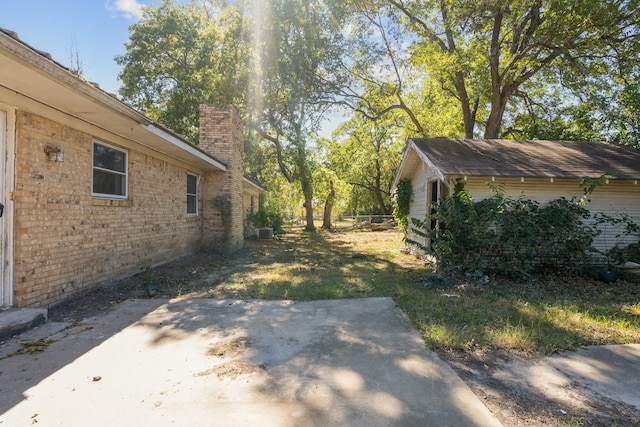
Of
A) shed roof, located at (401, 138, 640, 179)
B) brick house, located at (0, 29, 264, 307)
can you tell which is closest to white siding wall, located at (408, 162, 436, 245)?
shed roof, located at (401, 138, 640, 179)

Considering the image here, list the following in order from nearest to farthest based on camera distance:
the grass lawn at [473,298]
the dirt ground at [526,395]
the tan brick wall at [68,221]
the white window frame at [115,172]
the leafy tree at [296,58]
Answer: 1. the dirt ground at [526,395]
2. the grass lawn at [473,298]
3. the tan brick wall at [68,221]
4. the white window frame at [115,172]
5. the leafy tree at [296,58]

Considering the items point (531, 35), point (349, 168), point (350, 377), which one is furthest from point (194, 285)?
point (349, 168)

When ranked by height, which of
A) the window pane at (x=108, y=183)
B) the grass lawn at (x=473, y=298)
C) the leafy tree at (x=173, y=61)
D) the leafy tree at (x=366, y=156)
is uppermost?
the leafy tree at (x=173, y=61)

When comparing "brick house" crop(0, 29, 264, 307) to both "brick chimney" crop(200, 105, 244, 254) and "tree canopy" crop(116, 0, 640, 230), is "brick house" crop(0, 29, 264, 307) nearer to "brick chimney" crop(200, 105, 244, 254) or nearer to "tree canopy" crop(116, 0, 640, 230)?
"brick chimney" crop(200, 105, 244, 254)

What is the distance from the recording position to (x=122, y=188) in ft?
21.4

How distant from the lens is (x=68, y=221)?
16.4 ft

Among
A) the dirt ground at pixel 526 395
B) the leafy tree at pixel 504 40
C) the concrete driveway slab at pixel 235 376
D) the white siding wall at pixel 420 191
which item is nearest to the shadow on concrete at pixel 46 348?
the concrete driveway slab at pixel 235 376

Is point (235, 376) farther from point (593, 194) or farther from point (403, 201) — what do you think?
point (403, 201)

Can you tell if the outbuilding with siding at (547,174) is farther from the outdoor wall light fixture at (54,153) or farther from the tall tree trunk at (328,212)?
the tall tree trunk at (328,212)

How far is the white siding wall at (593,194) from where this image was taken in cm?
846

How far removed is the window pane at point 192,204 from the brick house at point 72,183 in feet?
3.68

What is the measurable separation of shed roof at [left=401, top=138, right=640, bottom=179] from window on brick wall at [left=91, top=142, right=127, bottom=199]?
23.3 feet

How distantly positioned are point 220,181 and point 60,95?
250 inches

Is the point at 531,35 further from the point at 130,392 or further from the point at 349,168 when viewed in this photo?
the point at 349,168
